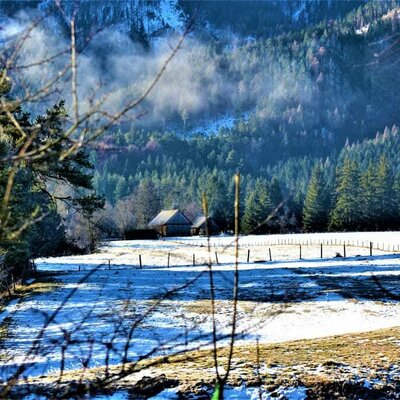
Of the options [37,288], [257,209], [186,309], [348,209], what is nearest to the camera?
[186,309]

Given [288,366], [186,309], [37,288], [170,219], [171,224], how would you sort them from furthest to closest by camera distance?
1. [171,224]
2. [170,219]
3. [37,288]
4. [186,309]
5. [288,366]

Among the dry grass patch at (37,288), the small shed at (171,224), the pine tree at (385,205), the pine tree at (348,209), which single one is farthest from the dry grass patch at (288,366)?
the small shed at (171,224)

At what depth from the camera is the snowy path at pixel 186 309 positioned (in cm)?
1163

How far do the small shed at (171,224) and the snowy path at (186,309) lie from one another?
53.2m

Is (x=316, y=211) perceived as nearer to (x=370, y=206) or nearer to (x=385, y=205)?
(x=370, y=206)

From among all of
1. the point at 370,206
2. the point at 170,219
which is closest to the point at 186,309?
the point at 370,206

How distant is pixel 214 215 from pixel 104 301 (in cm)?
7473

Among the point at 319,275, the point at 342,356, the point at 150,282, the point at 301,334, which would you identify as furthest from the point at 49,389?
the point at 319,275

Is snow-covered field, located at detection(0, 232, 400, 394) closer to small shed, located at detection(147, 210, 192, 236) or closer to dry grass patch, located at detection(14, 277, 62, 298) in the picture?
Answer: dry grass patch, located at detection(14, 277, 62, 298)

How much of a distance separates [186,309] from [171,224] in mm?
67375

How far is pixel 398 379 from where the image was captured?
26.3ft

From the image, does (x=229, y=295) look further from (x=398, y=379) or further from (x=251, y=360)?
(x=398, y=379)

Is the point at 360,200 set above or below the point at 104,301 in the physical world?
above

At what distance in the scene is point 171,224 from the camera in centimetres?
8556
